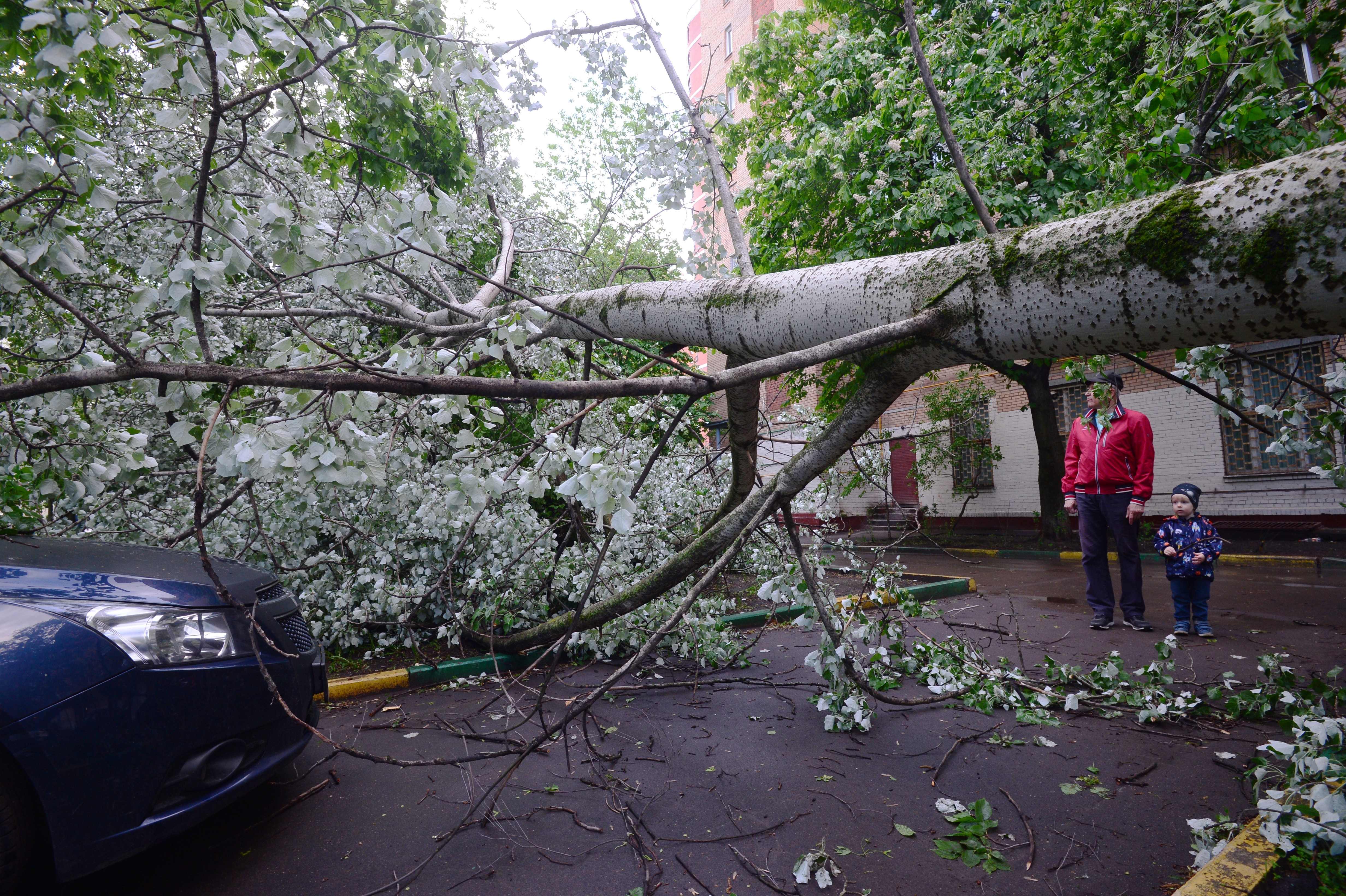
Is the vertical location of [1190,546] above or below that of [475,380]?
below

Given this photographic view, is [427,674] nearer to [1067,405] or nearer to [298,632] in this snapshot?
[298,632]

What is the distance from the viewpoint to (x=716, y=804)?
9.77ft

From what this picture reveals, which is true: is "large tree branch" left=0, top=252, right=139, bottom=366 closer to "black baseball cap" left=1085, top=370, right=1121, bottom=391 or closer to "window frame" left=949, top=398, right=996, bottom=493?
"black baseball cap" left=1085, top=370, right=1121, bottom=391

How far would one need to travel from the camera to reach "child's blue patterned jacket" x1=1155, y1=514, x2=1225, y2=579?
530 cm

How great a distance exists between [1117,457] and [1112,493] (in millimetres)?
343

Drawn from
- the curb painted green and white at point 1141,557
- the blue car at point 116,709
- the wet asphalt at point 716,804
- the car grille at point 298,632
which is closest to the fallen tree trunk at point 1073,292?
the wet asphalt at point 716,804

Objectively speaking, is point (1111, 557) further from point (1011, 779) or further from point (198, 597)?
point (198, 597)

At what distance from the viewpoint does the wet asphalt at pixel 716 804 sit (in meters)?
2.43

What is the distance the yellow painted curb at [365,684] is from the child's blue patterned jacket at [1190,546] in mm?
6254

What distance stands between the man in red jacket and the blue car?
261 inches

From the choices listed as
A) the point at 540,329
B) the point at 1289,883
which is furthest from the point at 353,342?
the point at 1289,883

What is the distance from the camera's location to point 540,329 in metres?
3.60

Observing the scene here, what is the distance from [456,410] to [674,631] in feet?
9.94

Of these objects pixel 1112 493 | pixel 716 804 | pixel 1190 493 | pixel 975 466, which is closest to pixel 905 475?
pixel 975 466
